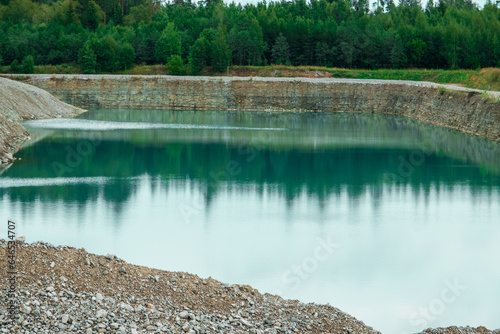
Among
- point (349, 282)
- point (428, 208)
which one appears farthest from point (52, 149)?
point (349, 282)

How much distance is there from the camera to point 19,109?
4675cm

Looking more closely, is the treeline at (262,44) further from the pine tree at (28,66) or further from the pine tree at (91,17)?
the pine tree at (91,17)

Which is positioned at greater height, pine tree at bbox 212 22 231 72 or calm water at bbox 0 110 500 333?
pine tree at bbox 212 22 231 72

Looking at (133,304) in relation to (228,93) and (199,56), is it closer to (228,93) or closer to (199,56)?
(228,93)

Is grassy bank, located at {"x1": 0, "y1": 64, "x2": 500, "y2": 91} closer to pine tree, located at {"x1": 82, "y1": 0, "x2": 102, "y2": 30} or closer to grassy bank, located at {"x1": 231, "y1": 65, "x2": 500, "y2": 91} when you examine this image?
A: grassy bank, located at {"x1": 231, "y1": 65, "x2": 500, "y2": 91}

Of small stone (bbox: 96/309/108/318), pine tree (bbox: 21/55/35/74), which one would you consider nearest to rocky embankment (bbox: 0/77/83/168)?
pine tree (bbox: 21/55/35/74)

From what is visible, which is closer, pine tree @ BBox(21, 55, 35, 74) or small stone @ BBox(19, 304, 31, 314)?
→ small stone @ BBox(19, 304, 31, 314)

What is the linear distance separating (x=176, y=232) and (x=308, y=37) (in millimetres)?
62866

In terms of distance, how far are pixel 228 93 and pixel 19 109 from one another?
2198cm

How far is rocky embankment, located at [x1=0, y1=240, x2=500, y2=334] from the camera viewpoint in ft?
35.4

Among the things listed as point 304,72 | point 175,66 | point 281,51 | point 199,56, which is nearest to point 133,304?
point 175,66

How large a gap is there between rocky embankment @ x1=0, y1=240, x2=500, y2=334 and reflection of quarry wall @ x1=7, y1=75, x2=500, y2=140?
161 ft

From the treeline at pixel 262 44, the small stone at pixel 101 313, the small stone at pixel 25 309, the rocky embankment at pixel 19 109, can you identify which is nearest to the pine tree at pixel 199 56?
the treeline at pixel 262 44

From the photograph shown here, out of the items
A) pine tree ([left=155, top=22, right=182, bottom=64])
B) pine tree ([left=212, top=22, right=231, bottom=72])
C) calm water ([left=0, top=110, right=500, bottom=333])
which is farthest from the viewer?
pine tree ([left=155, top=22, right=182, bottom=64])
